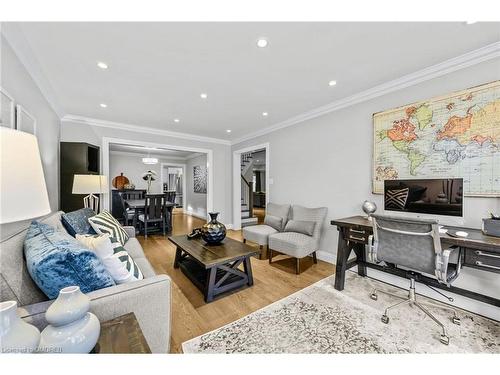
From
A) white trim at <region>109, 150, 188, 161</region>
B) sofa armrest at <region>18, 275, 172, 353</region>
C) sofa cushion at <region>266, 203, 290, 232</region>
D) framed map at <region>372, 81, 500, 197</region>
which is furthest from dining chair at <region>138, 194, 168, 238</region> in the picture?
framed map at <region>372, 81, 500, 197</region>

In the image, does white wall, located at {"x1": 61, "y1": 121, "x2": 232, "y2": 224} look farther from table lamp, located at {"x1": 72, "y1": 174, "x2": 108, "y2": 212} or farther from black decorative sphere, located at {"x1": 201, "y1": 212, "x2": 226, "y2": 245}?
black decorative sphere, located at {"x1": 201, "y1": 212, "x2": 226, "y2": 245}

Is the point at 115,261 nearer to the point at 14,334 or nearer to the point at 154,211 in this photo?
the point at 14,334

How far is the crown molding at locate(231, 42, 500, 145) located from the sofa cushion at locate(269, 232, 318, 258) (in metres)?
2.03

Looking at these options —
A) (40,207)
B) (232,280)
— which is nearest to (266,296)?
(232,280)

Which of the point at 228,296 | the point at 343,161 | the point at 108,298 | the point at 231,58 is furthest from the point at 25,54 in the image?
the point at 343,161

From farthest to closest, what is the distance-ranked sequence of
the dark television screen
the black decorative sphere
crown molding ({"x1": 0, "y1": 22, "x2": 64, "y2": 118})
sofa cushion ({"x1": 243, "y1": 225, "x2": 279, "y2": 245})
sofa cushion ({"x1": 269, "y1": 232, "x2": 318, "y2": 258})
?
sofa cushion ({"x1": 243, "y1": 225, "x2": 279, "y2": 245})
sofa cushion ({"x1": 269, "y1": 232, "x2": 318, "y2": 258})
the black decorative sphere
the dark television screen
crown molding ({"x1": 0, "y1": 22, "x2": 64, "y2": 118})

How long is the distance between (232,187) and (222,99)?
9.51 ft

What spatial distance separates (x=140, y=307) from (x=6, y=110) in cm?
177

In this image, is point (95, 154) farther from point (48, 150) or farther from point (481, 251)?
point (481, 251)

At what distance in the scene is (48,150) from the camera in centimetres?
274

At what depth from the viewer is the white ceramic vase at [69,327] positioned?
72cm

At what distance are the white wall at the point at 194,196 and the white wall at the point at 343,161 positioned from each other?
367 cm

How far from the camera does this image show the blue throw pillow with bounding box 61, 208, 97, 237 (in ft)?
6.40

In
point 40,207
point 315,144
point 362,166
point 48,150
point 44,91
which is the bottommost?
point 40,207
